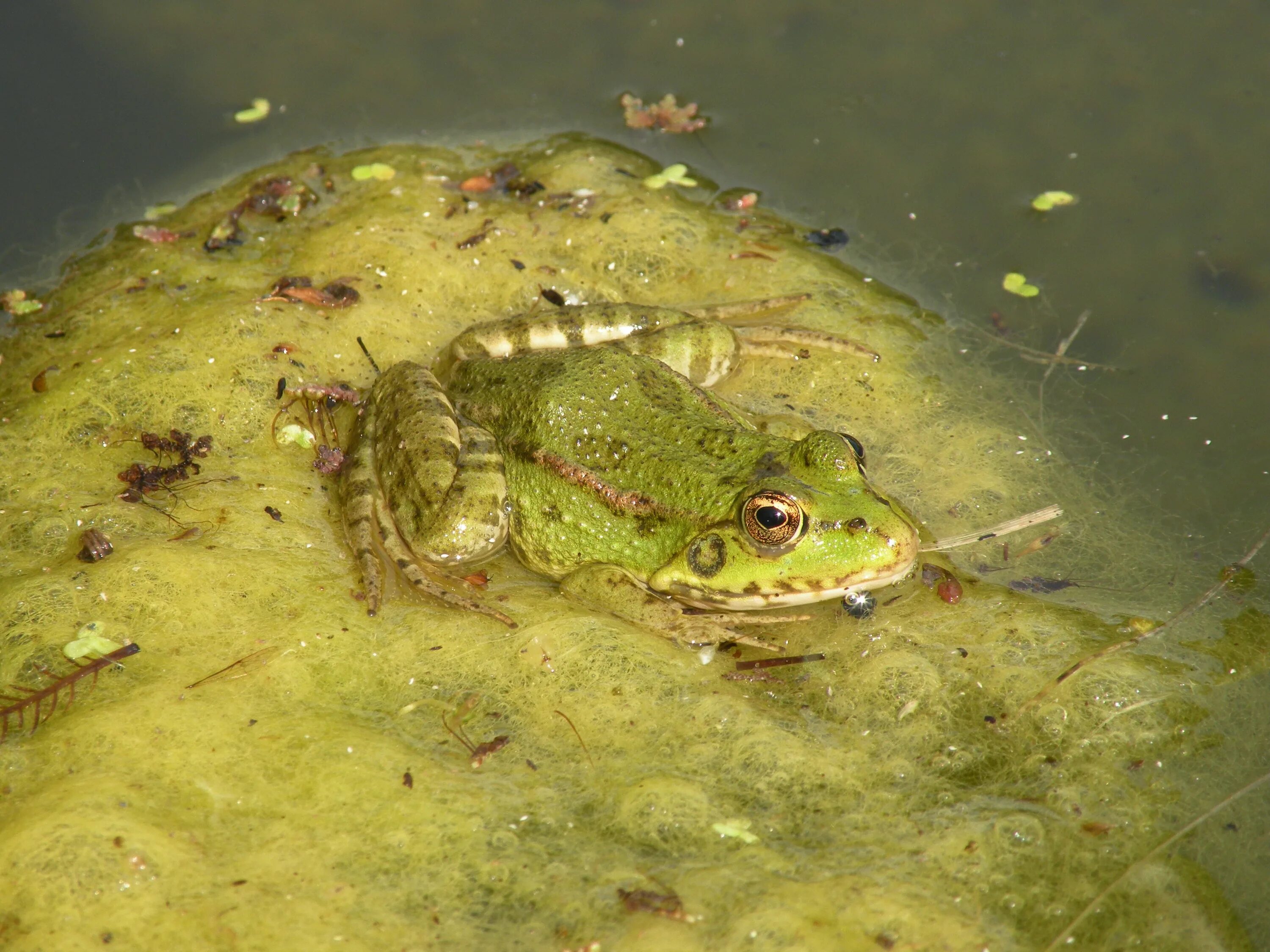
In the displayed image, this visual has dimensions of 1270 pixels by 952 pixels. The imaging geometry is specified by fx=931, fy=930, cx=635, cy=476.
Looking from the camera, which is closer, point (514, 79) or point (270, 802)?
point (270, 802)

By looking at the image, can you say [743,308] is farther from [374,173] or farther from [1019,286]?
[374,173]

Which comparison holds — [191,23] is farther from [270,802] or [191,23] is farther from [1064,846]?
[1064,846]

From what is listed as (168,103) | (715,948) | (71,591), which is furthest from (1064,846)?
(168,103)

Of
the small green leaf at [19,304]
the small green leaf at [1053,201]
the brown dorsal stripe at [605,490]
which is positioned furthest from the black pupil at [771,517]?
the small green leaf at [19,304]

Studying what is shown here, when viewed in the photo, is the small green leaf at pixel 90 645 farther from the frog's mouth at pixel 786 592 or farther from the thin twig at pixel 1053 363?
the thin twig at pixel 1053 363

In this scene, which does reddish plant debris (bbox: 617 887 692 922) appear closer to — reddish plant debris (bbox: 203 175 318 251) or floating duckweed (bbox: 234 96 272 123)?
reddish plant debris (bbox: 203 175 318 251)

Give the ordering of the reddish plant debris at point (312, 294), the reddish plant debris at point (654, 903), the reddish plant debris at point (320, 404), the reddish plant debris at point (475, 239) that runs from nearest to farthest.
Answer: the reddish plant debris at point (654, 903)
the reddish plant debris at point (320, 404)
the reddish plant debris at point (312, 294)
the reddish plant debris at point (475, 239)

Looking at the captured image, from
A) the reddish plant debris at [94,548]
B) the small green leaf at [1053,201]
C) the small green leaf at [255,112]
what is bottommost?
the reddish plant debris at [94,548]
